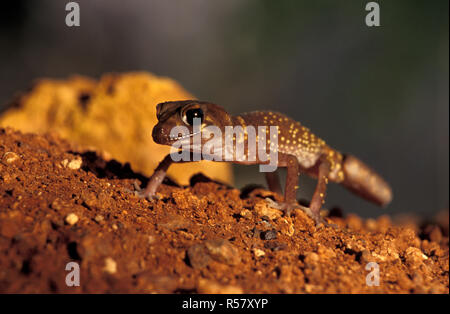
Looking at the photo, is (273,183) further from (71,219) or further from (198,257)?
(71,219)

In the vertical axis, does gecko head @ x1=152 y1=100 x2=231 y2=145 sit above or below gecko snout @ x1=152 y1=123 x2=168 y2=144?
above

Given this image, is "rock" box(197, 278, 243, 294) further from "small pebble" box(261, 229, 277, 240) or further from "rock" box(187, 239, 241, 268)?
"small pebble" box(261, 229, 277, 240)

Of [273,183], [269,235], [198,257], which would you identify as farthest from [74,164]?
[273,183]

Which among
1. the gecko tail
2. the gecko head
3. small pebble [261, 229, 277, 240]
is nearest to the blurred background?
the gecko tail

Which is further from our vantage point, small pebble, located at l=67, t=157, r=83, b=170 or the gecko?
small pebble, located at l=67, t=157, r=83, b=170

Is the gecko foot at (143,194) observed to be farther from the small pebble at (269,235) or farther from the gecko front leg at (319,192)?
the gecko front leg at (319,192)
